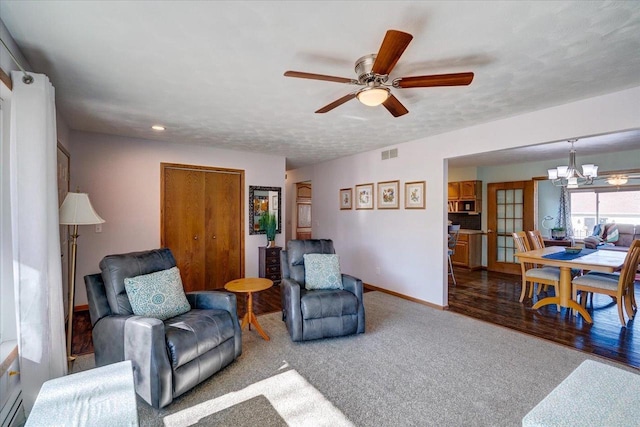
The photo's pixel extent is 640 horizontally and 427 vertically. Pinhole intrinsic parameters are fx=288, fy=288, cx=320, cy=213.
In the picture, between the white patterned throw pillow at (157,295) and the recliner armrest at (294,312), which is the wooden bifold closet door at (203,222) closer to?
the white patterned throw pillow at (157,295)

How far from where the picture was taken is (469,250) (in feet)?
22.0

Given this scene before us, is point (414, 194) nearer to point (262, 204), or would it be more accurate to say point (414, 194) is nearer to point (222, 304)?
point (262, 204)

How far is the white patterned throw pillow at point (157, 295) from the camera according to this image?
2.29 meters

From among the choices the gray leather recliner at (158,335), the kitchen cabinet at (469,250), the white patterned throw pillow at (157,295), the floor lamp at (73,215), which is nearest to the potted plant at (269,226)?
the gray leather recliner at (158,335)

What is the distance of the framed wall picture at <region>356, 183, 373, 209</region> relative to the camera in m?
5.27

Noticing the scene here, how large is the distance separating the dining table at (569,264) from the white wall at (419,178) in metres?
1.27

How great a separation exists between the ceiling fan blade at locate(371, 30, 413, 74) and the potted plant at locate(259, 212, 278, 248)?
3.89 meters

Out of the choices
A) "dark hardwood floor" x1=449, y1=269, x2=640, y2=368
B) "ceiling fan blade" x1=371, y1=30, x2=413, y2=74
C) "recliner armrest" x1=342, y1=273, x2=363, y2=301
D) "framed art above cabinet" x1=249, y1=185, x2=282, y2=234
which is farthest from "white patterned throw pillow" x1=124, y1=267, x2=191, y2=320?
"dark hardwood floor" x1=449, y1=269, x2=640, y2=368

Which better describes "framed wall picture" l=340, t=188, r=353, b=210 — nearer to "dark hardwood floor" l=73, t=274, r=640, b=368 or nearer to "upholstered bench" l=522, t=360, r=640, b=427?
"dark hardwood floor" l=73, t=274, r=640, b=368

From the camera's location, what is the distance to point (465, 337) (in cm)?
314

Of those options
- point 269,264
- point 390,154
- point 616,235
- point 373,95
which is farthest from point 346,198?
point 616,235

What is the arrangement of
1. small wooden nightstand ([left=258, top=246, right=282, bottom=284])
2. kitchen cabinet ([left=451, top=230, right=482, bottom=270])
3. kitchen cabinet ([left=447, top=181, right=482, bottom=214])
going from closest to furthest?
1. small wooden nightstand ([left=258, top=246, right=282, bottom=284])
2. kitchen cabinet ([left=451, top=230, right=482, bottom=270])
3. kitchen cabinet ([left=447, top=181, right=482, bottom=214])

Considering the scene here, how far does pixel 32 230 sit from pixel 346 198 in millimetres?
4663

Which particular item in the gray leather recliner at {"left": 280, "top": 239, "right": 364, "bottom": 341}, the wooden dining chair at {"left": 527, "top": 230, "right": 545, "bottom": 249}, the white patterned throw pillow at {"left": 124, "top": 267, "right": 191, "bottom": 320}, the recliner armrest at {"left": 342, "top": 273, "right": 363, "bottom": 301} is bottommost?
the gray leather recliner at {"left": 280, "top": 239, "right": 364, "bottom": 341}
